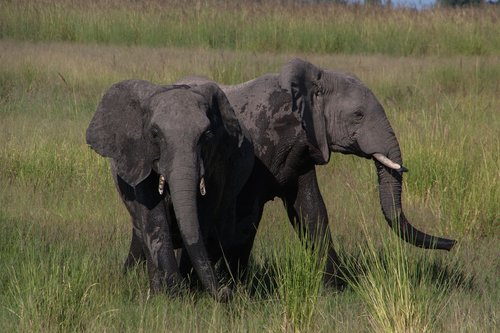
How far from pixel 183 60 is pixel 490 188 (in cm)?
678

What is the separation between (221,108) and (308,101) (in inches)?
38.8

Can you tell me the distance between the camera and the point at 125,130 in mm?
5238

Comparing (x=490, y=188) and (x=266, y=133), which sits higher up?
(x=266, y=133)

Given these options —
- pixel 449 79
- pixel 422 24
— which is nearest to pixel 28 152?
pixel 449 79

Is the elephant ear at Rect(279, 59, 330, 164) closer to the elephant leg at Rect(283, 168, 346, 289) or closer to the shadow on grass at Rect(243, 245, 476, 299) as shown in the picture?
the elephant leg at Rect(283, 168, 346, 289)

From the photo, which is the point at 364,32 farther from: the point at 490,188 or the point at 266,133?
the point at 266,133

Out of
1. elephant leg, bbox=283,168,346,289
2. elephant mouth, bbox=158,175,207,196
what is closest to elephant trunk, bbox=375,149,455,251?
elephant leg, bbox=283,168,346,289

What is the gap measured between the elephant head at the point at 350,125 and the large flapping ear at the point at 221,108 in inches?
30.9

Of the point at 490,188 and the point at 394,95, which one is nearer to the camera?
the point at 490,188

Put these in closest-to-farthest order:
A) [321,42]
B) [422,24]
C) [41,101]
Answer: [41,101]
[321,42]
[422,24]

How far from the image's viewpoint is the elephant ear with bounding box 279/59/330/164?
6.07 m

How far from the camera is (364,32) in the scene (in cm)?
1655

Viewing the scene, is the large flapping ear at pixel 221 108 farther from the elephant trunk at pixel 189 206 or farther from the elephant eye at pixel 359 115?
the elephant eye at pixel 359 115

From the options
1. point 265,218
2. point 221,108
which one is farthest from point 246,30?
point 221,108
